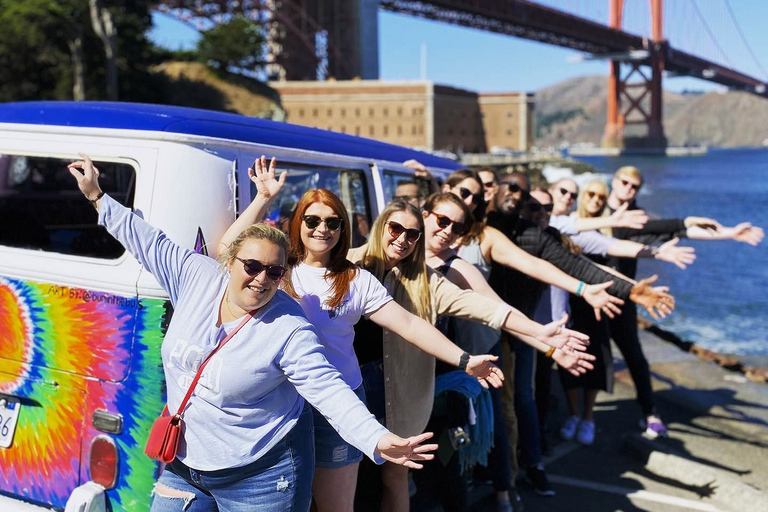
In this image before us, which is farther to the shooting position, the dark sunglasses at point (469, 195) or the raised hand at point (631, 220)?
the raised hand at point (631, 220)

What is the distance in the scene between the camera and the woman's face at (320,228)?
2.46m

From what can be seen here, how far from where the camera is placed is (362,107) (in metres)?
74.4

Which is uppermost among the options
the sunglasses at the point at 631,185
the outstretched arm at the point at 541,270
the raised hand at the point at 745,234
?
the sunglasses at the point at 631,185

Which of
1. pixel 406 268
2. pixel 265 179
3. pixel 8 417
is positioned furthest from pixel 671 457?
pixel 8 417

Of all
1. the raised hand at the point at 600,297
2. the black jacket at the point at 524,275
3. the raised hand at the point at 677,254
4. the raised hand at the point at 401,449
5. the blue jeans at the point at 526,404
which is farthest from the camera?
the blue jeans at the point at 526,404

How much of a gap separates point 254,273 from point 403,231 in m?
0.77

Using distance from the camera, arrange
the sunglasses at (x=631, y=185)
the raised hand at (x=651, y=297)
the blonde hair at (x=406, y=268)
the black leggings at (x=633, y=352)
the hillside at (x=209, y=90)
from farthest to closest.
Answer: the hillside at (x=209, y=90)
the black leggings at (x=633, y=352)
the sunglasses at (x=631, y=185)
the raised hand at (x=651, y=297)
the blonde hair at (x=406, y=268)

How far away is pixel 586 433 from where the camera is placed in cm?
474

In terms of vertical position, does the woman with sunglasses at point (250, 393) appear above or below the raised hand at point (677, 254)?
below

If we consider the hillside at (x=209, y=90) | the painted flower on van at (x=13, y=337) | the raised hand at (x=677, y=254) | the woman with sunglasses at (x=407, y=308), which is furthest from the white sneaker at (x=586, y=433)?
the hillside at (x=209, y=90)

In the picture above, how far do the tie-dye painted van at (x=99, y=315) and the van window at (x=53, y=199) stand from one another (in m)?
1.36

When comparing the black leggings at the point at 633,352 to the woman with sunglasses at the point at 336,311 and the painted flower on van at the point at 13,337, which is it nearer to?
the woman with sunglasses at the point at 336,311

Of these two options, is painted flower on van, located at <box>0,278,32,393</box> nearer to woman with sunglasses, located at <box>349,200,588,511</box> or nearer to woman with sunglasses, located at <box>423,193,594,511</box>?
woman with sunglasses, located at <box>349,200,588,511</box>

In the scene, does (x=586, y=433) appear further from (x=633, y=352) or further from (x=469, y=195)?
(x=469, y=195)
